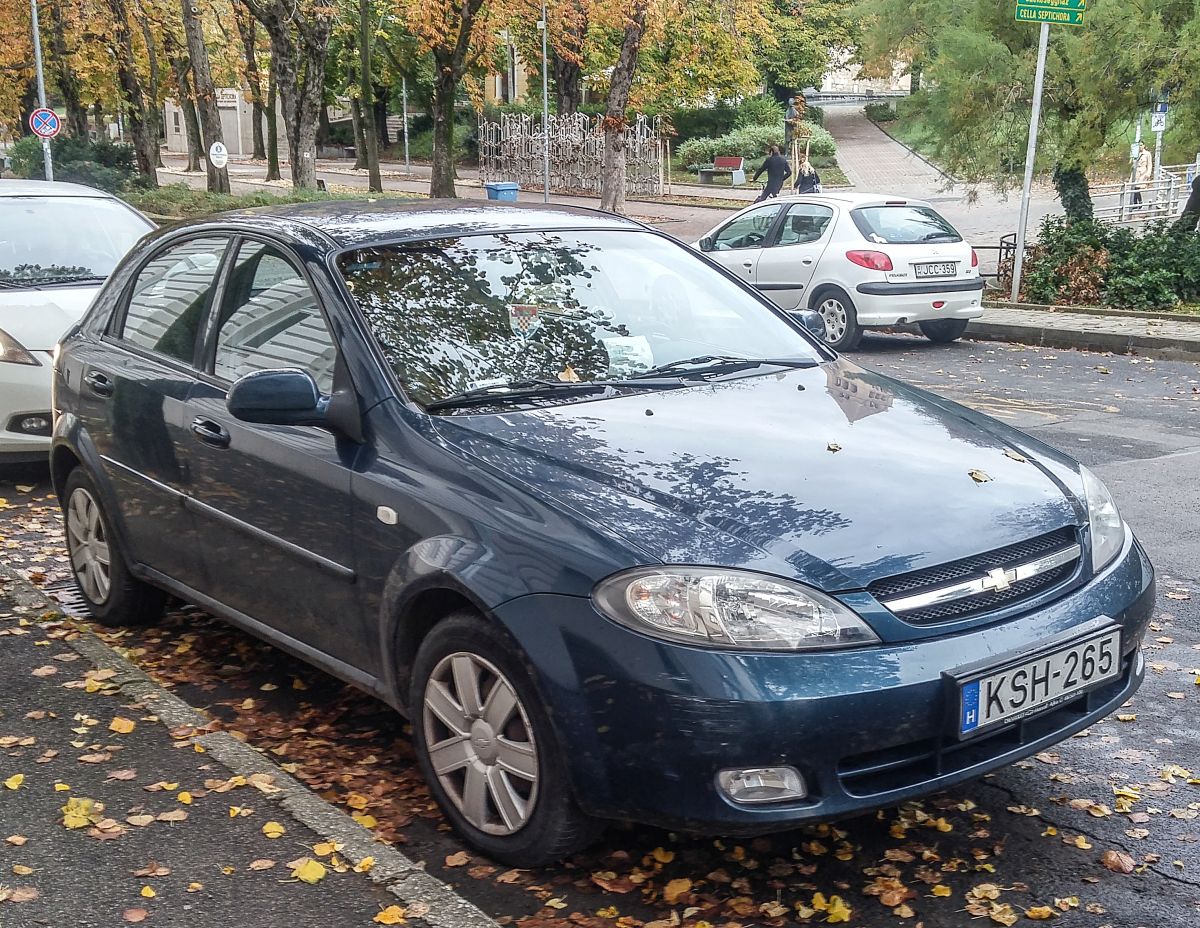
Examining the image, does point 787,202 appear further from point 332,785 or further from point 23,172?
point 23,172

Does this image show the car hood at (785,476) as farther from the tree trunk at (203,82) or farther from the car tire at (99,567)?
the tree trunk at (203,82)

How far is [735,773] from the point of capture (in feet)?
10.2

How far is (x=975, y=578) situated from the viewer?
3332 millimetres

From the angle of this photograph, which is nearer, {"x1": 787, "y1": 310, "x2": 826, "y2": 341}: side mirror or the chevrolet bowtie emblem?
the chevrolet bowtie emblem

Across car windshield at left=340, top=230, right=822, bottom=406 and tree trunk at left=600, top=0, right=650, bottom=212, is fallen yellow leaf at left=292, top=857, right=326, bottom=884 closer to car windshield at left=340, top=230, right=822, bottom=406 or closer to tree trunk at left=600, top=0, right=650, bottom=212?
car windshield at left=340, top=230, right=822, bottom=406

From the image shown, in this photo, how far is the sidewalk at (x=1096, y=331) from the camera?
45.4 feet

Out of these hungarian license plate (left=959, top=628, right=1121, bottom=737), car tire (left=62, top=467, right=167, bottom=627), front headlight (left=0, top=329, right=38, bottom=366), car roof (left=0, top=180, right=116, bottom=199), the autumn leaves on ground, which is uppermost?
car roof (left=0, top=180, right=116, bottom=199)

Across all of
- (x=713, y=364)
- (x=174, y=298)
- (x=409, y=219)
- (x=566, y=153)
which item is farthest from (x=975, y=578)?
(x=566, y=153)

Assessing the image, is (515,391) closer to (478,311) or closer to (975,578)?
(478,311)

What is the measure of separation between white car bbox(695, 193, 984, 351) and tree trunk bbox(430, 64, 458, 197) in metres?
17.2

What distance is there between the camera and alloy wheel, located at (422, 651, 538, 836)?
342 cm

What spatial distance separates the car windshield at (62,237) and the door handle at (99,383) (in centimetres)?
365

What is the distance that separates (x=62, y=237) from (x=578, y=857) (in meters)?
7.04

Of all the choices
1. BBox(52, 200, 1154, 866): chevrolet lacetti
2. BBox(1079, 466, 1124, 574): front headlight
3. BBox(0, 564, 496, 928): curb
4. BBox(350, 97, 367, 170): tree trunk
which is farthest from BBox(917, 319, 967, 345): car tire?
BBox(350, 97, 367, 170): tree trunk
